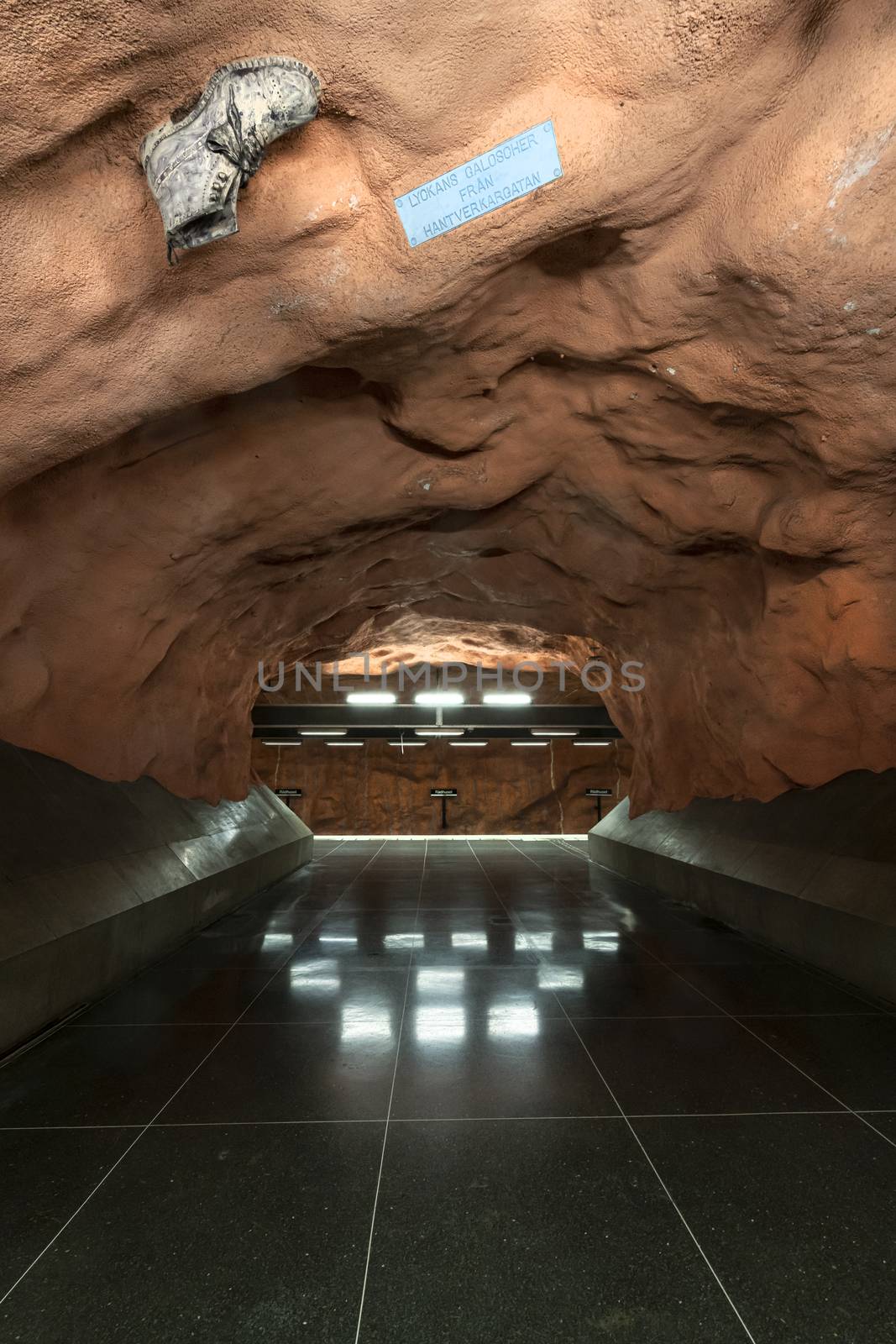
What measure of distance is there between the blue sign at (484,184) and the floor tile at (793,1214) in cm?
333

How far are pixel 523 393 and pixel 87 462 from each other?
2.44 metres

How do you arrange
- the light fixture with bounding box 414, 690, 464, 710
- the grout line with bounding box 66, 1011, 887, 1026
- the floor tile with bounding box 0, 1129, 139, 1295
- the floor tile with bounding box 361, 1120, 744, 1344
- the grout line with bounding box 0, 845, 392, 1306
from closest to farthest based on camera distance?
1. the floor tile with bounding box 361, 1120, 744, 1344
2. the grout line with bounding box 0, 845, 392, 1306
3. the floor tile with bounding box 0, 1129, 139, 1295
4. the grout line with bounding box 66, 1011, 887, 1026
5. the light fixture with bounding box 414, 690, 464, 710

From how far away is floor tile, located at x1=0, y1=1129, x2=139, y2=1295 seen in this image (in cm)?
222

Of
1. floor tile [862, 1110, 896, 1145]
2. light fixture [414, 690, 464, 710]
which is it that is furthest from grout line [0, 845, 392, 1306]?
light fixture [414, 690, 464, 710]

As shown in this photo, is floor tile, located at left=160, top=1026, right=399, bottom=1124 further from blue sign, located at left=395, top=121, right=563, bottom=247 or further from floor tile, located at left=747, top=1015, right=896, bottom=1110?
blue sign, located at left=395, top=121, right=563, bottom=247

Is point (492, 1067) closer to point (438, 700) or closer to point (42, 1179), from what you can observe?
point (42, 1179)

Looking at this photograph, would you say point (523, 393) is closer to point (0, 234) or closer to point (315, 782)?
point (0, 234)

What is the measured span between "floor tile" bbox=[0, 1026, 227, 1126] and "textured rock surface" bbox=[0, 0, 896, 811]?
2.07 meters

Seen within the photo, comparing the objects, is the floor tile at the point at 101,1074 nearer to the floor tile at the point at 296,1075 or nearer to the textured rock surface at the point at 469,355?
the floor tile at the point at 296,1075

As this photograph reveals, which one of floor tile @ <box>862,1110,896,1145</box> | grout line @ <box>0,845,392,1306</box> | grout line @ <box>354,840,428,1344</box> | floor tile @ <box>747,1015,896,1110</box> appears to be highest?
grout line @ <box>0,845,392,1306</box>

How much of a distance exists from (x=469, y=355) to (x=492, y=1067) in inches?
133

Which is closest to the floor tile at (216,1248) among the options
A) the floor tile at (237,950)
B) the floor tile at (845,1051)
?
the floor tile at (845,1051)

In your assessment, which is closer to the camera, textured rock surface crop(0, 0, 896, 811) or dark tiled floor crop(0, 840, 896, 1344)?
dark tiled floor crop(0, 840, 896, 1344)

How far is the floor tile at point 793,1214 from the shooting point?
1955 millimetres
